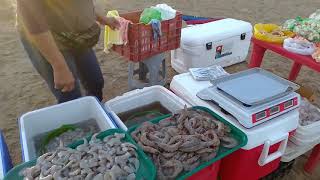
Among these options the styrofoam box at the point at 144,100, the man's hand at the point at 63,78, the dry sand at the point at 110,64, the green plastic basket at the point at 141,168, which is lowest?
the dry sand at the point at 110,64

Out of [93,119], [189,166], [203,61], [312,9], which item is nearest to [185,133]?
[189,166]

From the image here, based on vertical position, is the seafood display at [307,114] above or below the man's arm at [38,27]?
below

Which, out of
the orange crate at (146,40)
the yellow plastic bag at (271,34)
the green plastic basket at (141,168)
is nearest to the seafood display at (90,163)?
the green plastic basket at (141,168)

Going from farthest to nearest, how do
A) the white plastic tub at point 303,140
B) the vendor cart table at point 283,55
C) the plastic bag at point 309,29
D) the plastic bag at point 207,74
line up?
the plastic bag at point 309,29 → the vendor cart table at point 283,55 → the plastic bag at point 207,74 → the white plastic tub at point 303,140

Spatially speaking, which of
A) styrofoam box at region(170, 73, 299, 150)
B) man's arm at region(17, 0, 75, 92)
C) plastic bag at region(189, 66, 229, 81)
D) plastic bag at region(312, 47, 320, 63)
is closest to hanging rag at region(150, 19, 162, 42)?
plastic bag at region(189, 66, 229, 81)

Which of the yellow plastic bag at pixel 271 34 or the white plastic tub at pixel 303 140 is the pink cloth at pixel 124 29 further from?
the white plastic tub at pixel 303 140

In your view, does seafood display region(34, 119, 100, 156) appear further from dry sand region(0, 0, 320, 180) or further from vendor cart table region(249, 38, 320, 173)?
vendor cart table region(249, 38, 320, 173)

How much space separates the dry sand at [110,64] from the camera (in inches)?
102

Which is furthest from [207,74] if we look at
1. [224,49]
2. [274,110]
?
[224,49]

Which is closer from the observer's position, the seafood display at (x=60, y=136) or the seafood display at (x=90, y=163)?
the seafood display at (x=90, y=163)

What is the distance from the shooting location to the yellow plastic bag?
2322 millimetres

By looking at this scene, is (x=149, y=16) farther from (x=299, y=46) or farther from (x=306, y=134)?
(x=306, y=134)

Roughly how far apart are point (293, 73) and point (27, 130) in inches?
88.4

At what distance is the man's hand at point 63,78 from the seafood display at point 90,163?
0.40m
